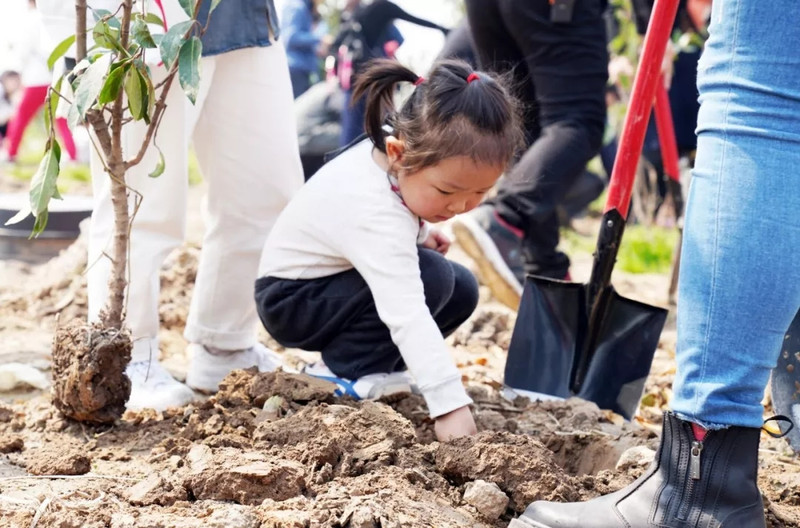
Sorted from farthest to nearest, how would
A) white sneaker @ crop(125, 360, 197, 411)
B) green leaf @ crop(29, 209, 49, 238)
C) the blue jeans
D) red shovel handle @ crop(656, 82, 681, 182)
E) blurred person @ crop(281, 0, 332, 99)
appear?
blurred person @ crop(281, 0, 332, 99), red shovel handle @ crop(656, 82, 681, 182), white sneaker @ crop(125, 360, 197, 411), green leaf @ crop(29, 209, 49, 238), the blue jeans

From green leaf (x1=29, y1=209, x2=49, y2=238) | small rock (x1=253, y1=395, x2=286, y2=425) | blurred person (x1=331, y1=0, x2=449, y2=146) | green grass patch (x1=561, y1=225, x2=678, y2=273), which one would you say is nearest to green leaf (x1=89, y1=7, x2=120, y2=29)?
green leaf (x1=29, y1=209, x2=49, y2=238)

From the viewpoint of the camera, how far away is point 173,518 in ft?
5.34

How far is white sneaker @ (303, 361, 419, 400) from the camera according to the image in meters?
2.48

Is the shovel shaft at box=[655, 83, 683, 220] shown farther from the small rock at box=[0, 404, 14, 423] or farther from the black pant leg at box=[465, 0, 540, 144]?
the small rock at box=[0, 404, 14, 423]

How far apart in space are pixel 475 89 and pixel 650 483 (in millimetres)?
1021

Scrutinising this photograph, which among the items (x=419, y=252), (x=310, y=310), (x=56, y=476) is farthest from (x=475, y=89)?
(x=56, y=476)

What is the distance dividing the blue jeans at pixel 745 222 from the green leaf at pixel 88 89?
1114 mm

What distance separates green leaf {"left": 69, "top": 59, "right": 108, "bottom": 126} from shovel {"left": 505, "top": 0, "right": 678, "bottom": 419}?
1.39 m

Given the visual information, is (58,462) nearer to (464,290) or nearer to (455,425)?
(455,425)

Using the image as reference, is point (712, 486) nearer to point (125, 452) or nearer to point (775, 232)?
point (775, 232)

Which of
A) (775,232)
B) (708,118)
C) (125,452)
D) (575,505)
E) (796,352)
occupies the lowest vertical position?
(125,452)

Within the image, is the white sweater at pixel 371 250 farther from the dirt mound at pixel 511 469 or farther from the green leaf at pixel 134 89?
the green leaf at pixel 134 89

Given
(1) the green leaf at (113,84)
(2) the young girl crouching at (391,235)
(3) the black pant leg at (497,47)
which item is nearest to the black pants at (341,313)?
(2) the young girl crouching at (391,235)

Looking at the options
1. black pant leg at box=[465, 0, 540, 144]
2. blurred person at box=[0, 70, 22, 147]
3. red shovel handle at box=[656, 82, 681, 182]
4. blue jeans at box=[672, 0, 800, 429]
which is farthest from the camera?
blurred person at box=[0, 70, 22, 147]
